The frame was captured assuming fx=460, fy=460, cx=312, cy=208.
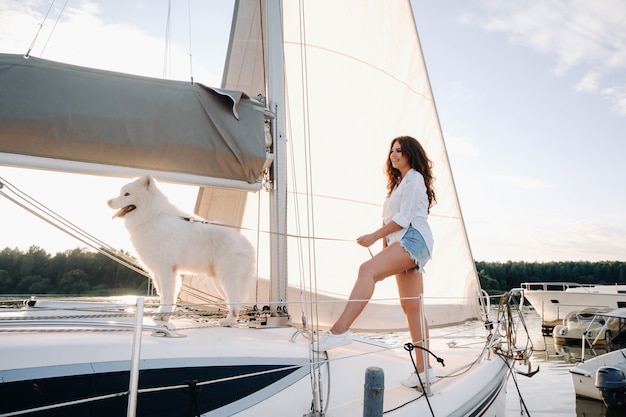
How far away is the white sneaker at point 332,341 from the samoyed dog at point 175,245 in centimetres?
86

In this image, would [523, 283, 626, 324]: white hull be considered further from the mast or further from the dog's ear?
the dog's ear

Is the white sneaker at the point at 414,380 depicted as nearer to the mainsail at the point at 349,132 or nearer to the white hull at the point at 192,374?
the white hull at the point at 192,374

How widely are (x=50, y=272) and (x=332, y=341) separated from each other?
4084 mm

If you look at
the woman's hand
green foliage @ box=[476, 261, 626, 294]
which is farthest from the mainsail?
green foliage @ box=[476, 261, 626, 294]

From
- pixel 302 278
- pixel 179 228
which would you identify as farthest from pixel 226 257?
pixel 302 278

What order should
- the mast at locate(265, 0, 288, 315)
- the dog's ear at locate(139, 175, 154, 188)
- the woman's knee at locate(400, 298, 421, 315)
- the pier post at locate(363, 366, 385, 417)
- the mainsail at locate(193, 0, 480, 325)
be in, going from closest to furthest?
the pier post at locate(363, 366, 385, 417), the woman's knee at locate(400, 298, 421, 315), the dog's ear at locate(139, 175, 154, 188), the mast at locate(265, 0, 288, 315), the mainsail at locate(193, 0, 480, 325)

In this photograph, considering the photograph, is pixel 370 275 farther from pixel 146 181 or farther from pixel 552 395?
pixel 552 395

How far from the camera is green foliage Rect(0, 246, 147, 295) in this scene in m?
5.21

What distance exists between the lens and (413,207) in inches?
107

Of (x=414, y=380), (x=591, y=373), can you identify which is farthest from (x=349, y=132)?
(x=591, y=373)

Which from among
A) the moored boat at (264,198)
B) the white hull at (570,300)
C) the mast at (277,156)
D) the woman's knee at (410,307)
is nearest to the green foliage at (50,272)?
the moored boat at (264,198)

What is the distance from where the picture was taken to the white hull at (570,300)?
18.6 metres

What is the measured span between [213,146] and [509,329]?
9.14 feet

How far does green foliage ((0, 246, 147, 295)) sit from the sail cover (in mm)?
2042
